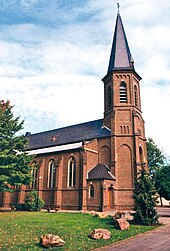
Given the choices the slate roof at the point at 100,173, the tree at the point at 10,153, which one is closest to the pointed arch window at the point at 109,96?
the slate roof at the point at 100,173

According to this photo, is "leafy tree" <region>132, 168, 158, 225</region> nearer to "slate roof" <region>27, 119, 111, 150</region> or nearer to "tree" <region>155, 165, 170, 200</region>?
"tree" <region>155, 165, 170, 200</region>

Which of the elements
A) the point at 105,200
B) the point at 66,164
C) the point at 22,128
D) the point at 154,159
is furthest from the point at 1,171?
the point at 154,159

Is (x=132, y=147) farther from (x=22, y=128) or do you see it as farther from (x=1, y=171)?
(x=1, y=171)

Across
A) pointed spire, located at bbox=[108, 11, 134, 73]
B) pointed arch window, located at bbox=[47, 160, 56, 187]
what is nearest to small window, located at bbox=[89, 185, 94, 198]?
pointed arch window, located at bbox=[47, 160, 56, 187]

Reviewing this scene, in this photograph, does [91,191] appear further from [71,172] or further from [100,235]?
[100,235]

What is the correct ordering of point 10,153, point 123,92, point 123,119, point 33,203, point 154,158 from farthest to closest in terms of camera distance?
point 154,158 < point 123,92 < point 123,119 < point 33,203 < point 10,153

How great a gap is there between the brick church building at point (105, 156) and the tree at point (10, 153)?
7.56m

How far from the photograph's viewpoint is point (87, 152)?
1254 inches

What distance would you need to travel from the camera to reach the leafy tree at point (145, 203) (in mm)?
16984

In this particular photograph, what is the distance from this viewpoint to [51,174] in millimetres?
35219

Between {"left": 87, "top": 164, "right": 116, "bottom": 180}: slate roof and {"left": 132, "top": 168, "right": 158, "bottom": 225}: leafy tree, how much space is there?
36.2ft

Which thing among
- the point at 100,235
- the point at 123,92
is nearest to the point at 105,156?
the point at 123,92

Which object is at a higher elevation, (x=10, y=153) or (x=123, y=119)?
(x=123, y=119)

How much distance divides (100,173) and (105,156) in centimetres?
339
